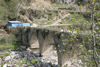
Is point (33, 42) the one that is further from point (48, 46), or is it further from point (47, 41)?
point (47, 41)

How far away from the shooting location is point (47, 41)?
50.6 feet

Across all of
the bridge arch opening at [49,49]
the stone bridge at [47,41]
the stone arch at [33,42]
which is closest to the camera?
the stone bridge at [47,41]

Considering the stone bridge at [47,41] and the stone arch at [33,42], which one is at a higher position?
the stone bridge at [47,41]

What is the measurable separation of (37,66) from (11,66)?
2.87m

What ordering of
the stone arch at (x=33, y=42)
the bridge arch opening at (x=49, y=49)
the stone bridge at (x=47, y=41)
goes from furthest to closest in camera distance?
1. the stone arch at (x=33, y=42)
2. the bridge arch opening at (x=49, y=49)
3. the stone bridge at (x=47, y=41)

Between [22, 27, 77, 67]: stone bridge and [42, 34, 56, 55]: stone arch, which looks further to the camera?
[42, 34, 56, 55]: stone arch

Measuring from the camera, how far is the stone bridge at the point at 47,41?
1108 centimetres

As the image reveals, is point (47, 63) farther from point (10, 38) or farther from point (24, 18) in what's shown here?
point (24, 18)

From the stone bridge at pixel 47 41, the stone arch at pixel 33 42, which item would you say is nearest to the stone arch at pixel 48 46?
the stone bridge at pixel 47 41

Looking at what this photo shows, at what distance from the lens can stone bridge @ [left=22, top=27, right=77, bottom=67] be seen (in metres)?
11.1

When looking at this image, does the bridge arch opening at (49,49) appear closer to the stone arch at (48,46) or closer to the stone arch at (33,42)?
the stone arch at (48,46)

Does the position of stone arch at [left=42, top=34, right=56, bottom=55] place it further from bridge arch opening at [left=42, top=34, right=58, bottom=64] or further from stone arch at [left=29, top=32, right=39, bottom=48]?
stone arch at [left=29, top=32, right=39, bottom=48]

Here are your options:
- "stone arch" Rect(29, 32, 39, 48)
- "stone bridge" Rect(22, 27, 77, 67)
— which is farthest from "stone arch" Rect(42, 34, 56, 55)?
"stone arch" Rect(29, 32, 39, 48)

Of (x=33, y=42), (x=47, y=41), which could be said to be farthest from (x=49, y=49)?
(x=33, y=42)
